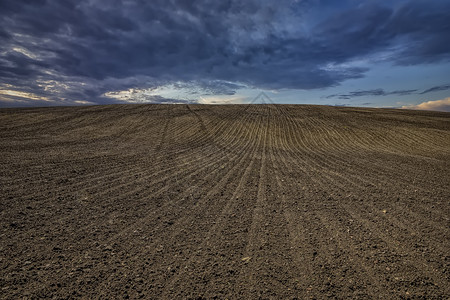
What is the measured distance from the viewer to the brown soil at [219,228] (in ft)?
9.95

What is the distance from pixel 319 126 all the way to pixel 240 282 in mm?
24423

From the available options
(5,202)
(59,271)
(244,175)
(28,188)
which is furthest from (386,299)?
(28,188)

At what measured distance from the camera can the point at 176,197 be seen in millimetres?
6094

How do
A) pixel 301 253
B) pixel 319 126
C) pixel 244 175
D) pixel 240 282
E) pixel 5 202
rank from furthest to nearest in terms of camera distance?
pixel 319 126
pixel 244 175
pixel 5 202
pixel 301 253
pixel 240 282

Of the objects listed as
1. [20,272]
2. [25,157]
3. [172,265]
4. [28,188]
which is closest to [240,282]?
[172,265]

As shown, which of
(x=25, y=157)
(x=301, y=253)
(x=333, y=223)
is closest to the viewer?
(x=301, y=253)

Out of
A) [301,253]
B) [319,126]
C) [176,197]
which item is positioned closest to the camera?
[301,253]

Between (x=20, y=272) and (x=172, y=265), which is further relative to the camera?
(x=172, y=265)

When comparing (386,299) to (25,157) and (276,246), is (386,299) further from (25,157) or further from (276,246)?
(25,157)

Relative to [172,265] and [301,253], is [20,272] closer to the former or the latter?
[172,265]

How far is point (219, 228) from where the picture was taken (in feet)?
14.8

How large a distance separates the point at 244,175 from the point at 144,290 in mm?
5770

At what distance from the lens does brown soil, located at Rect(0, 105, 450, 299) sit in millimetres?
3031

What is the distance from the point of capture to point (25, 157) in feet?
32.1
